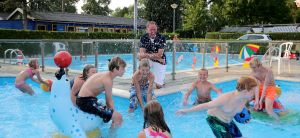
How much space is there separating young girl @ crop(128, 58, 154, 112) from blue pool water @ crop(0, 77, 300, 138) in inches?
14.1

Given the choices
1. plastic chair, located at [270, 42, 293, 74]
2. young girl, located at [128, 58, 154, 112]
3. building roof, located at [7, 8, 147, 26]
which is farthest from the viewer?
building roof, located at [7, 8, 147, 26]

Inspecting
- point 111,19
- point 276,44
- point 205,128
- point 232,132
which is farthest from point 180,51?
point 111,19

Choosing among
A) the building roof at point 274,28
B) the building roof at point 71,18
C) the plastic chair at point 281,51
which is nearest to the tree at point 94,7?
the building roof at point 71,18

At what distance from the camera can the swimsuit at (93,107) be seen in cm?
462

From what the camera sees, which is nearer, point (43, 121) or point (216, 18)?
point (43, 121)

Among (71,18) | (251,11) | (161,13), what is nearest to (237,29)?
(251,11)

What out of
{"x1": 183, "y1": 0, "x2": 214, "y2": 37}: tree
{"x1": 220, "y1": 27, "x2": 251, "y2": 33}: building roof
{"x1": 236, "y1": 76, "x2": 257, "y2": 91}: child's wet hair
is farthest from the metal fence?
{"x1": 220, "y1": 27, "x2": 251, "y2": 33}: building roof

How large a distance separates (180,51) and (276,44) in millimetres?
4366

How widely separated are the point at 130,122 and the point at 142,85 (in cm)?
82

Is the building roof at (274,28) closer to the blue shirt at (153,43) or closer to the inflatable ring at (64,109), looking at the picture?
the blue shirt at (153,43)

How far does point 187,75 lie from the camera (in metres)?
10.9

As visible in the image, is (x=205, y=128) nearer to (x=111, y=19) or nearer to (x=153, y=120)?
(x=153, y=120)

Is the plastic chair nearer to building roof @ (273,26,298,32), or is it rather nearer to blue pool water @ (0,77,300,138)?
blue pool water @ (0,77,300,138)

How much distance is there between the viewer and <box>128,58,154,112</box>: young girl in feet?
20.3
